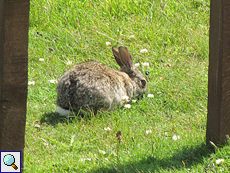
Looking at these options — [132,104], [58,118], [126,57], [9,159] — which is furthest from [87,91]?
[9,159]

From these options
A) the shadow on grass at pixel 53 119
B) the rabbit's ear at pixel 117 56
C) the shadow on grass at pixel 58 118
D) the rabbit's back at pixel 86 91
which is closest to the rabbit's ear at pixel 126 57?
the rabbit's ear at pixel 117 56

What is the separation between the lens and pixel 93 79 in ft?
16.4

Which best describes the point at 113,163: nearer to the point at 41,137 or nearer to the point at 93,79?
the point at 41,137

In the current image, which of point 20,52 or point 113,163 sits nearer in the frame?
point 20,52

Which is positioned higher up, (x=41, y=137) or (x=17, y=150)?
(x=17, y=150)

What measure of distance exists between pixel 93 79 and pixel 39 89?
111 cm

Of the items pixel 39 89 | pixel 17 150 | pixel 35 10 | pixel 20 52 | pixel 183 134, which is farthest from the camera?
pixel 35 10

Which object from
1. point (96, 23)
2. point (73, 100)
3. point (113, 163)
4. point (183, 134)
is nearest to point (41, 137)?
point (73, 100)

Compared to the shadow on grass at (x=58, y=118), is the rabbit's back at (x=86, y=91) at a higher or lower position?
higher

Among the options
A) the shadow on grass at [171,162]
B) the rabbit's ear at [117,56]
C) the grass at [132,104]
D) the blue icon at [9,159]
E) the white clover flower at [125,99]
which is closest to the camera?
the blue icon at [9,159]

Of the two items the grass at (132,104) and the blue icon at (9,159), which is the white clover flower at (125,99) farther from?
the blue icon at (9,159)

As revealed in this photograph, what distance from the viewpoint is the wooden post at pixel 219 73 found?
337 centimetres

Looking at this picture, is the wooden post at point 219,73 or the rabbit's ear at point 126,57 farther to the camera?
the rabbit's ear at point 126,57

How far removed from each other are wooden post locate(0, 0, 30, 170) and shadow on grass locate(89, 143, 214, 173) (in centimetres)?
86
